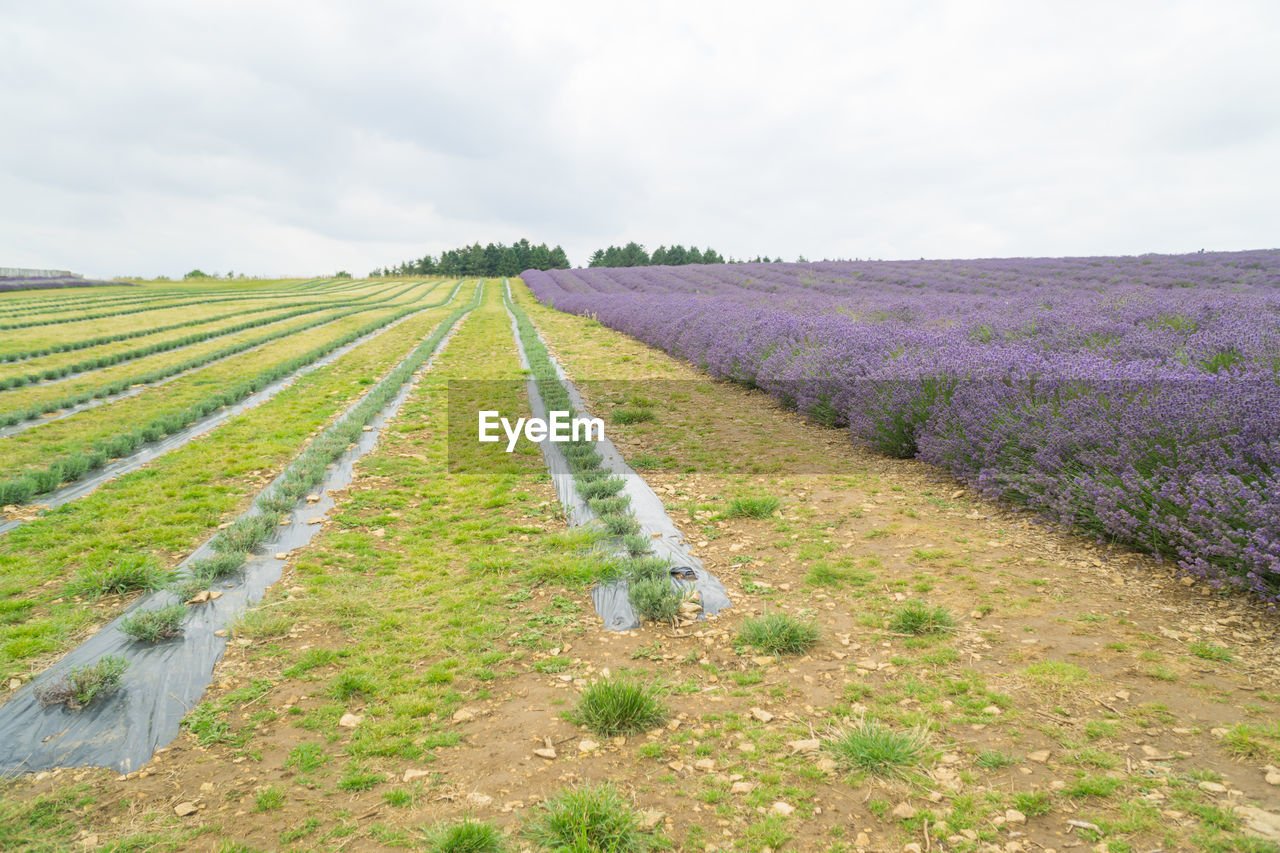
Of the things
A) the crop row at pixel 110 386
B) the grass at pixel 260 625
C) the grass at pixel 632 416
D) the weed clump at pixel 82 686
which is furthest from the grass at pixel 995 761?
the crop row at pixel 110 386

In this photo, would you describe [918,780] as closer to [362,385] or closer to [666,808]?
[666,808]

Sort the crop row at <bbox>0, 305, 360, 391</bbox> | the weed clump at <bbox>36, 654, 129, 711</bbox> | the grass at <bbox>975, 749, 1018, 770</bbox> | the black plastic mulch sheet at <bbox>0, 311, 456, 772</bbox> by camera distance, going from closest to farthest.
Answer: the grass at <bbox>975, 749, 1018, 770</bbox>
the black plastic mulch sheet at <bbox>0, 311, 456, 772</bbox>
the weed clump at <bbox>36, 654, 129, 711</bbox>
the crop row at <bbox>0, 305, 360, 391</bbox>

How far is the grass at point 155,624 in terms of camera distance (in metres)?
3.66

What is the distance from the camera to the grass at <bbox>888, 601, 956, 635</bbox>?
3.65 m

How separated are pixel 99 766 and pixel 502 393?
28.9ft

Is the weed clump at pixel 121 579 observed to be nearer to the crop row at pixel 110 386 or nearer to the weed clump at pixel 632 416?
the weed clump at pixel 632 416

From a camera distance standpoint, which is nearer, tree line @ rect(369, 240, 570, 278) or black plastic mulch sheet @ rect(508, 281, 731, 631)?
black plastic mulch sheet @ rect(508, 281, 731, 631)

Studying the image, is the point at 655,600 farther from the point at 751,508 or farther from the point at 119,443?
the point at 119,443

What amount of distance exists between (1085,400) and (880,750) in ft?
12.3

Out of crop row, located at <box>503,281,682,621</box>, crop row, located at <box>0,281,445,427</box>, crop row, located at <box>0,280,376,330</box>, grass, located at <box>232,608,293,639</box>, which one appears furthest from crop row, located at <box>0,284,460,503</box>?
crop row, located at <box>0,280,376,330</box>

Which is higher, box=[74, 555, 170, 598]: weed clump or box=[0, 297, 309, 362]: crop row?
box=[0, 297, 309, 362]: crop row

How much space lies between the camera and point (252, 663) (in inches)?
141

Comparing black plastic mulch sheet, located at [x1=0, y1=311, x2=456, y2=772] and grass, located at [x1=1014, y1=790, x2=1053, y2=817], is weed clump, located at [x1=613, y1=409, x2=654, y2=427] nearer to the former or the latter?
black plastic mulch sheet, located at [x1=0, y1=311, x2=456, y2=772]

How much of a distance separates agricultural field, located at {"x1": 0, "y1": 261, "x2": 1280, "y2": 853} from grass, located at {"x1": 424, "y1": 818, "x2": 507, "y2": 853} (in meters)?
0.01
